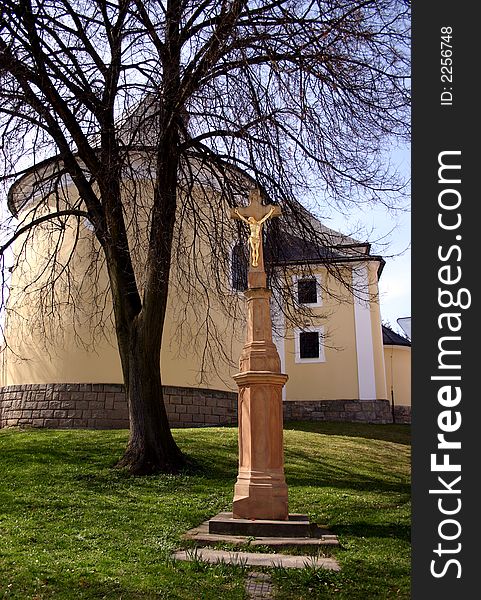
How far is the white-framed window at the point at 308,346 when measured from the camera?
25781mm

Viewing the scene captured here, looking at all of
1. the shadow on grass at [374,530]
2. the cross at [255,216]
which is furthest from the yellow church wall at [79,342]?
the shadow on grass at [374,530]

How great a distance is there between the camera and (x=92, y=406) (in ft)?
62.2

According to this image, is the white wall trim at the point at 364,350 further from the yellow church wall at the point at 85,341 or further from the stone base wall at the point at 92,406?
the stone base wall at the point at 92,406

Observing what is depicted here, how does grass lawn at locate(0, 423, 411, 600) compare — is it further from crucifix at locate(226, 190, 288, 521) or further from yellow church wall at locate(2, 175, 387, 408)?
yellow church wall at locate(2, 175, 387, 408)

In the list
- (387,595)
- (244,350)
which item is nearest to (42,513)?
(244,350)

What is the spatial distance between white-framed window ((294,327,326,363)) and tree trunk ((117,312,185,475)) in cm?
1458

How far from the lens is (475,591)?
3.64 metres

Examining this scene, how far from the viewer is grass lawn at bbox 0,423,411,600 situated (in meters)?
5.55

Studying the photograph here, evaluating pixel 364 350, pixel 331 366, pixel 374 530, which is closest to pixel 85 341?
pixel 331 366

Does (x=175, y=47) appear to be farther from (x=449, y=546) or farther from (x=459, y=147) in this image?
(x=449, y=546)

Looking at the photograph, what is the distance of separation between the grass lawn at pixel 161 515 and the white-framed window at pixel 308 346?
369 inches

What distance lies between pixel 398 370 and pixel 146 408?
19804 millimetres

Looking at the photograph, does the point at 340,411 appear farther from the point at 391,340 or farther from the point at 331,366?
the point at 391,340

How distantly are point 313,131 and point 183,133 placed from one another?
2182 millimetres
